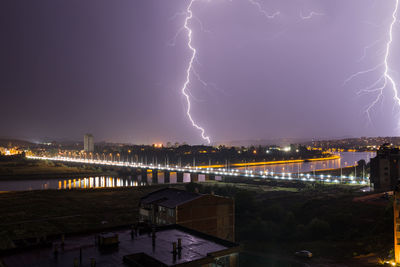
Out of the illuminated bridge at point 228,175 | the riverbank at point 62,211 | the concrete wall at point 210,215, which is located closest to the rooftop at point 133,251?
the concrete wall at point 210,215

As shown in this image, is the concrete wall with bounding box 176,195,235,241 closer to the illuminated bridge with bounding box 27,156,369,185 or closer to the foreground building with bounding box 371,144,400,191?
the illuminated bridge with bounding box 27,156,369,185

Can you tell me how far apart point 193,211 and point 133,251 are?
27.8 feet

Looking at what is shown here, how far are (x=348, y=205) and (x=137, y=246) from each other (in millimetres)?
22464

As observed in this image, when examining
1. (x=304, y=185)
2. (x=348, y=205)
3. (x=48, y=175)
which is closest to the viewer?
(x=348, y=205)

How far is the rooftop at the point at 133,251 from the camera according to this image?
8.36 m

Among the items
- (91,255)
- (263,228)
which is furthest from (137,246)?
(263,228)

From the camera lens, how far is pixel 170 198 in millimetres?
18609

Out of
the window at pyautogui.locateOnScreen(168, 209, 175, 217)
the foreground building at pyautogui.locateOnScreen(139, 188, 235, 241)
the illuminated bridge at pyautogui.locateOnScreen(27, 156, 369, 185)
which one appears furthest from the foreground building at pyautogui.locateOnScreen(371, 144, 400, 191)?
the window at pyautogui.locateOnScreen(168, 209, 175, 217)

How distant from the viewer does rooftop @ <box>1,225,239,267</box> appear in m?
8.36

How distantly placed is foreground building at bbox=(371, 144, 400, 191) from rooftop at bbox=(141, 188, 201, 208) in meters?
28.8

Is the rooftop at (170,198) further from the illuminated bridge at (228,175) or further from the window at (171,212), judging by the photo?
the illuminated bridge at (228,175)

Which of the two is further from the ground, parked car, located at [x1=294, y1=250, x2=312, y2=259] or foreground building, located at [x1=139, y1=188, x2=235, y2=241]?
foreground building, located at [x1=139, y1=188, x2=235, y2=241]

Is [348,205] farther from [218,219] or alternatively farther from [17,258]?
[17,258]

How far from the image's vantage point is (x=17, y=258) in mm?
8617
